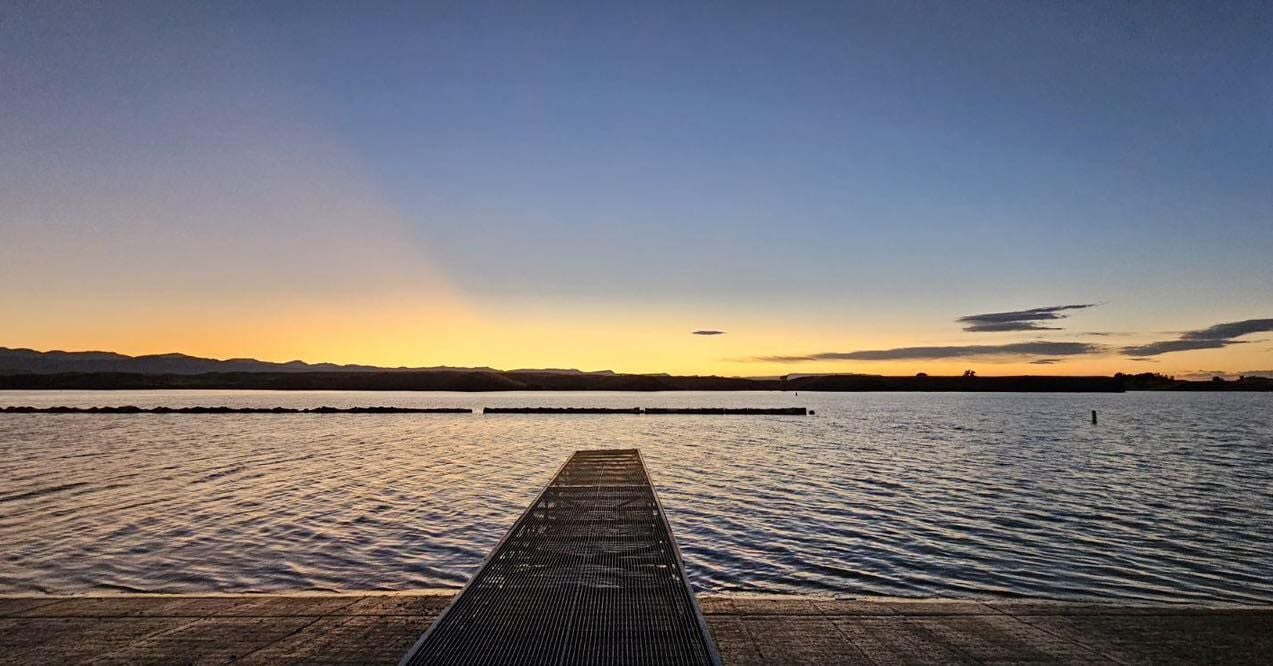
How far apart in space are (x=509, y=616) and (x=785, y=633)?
144 inches

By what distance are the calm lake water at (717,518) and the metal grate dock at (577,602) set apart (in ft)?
10.9

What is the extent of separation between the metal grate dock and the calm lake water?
10.9 feet

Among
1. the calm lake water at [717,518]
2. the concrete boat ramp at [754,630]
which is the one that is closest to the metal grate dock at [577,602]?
the concrete boat ramp at [754,630]

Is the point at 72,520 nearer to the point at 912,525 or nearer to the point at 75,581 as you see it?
the point at 75,581

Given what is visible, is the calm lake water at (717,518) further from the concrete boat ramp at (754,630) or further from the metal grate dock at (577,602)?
the concrete boat ramp at (754,630)

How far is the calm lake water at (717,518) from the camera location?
58.0 feet

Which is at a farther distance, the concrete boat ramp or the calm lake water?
the calm lake water

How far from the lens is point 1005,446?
6438 cm

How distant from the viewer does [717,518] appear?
25.8 m

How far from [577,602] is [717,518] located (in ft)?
53.3

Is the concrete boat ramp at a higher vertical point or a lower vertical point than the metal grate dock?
lower

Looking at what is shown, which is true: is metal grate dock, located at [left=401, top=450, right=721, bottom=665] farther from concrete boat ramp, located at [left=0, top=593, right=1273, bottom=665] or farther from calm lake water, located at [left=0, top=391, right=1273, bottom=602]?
calm lake water, located at [left=0, top=391, right=1273, bottom=602]

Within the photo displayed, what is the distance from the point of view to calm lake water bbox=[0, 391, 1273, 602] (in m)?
17.7

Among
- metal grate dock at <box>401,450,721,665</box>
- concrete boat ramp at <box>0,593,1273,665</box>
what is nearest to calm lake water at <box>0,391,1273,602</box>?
metal grate dock at <box>401,450,721,665</box>
